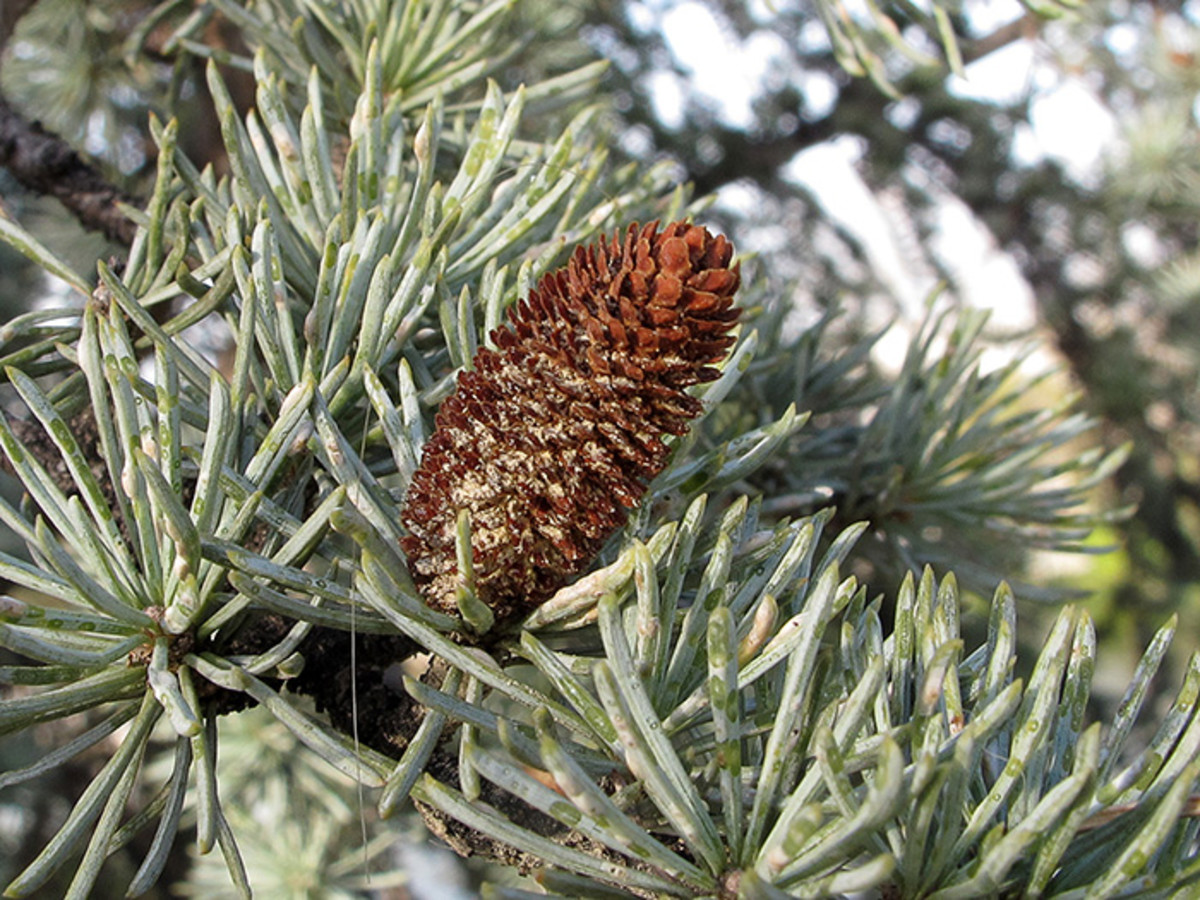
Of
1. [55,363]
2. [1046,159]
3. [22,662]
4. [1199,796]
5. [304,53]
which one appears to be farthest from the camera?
[1046,159]

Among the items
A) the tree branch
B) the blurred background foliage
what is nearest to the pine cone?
the tree branch

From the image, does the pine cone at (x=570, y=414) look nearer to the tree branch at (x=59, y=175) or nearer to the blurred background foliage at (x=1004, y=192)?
the tree branch at (x=59, y=175)

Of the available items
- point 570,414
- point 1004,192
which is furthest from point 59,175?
point 1004,192

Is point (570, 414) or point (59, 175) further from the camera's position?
point (59, 175)

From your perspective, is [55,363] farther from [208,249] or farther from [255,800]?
[255,800]

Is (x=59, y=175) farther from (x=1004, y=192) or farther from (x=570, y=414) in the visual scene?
(x=1004, y=192)

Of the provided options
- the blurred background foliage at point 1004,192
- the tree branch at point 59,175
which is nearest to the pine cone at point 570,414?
Result: the tree branch at point 59,175

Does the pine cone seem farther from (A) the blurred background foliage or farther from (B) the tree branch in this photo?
(A) the blurred background foliage

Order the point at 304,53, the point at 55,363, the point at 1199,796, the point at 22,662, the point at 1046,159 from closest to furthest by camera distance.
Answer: the point at 1199,796 → the point at 55,363 → the point at 304,53 → the point at 22,662 → the point at 1046,159

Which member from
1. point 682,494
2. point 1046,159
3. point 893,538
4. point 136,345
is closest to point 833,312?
point 893,538
